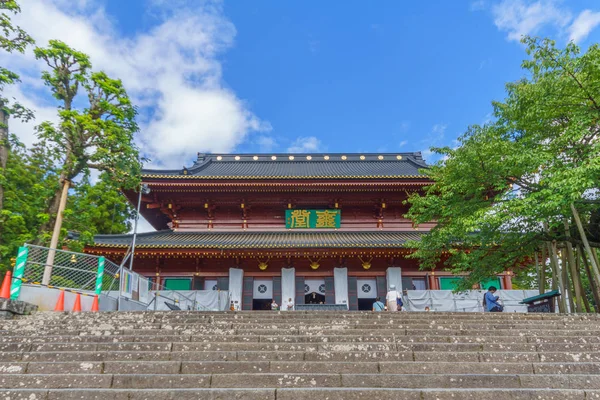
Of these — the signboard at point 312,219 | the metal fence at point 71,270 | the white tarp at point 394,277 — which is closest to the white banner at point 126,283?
the metal fence at point 71,270

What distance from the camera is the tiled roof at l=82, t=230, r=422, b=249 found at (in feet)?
46.6

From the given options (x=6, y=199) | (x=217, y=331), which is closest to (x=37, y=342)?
(x=217, y=331)

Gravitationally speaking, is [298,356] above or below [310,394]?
above

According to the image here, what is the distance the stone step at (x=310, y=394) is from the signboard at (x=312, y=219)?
538 inches

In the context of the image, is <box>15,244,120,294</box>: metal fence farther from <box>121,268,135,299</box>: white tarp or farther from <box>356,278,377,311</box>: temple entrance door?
<box>356,278,377,311</box>: temple entrance door

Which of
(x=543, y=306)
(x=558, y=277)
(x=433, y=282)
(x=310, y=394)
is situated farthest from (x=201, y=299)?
(x=558, y=277)

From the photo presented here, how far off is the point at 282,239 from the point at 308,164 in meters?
8.31

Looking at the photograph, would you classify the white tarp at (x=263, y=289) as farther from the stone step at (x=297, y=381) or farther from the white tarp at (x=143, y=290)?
the stone step at (x=297, y=381)

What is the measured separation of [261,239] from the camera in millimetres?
15773

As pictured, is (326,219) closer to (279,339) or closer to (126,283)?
(126,283)

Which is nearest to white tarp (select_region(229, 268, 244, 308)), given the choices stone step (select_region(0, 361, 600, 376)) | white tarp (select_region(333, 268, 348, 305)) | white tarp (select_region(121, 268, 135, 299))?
white tarp (select_region(333, 268, 348, 305))

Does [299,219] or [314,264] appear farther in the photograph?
[299,219]

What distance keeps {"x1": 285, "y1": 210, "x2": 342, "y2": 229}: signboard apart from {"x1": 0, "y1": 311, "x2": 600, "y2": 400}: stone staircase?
9671mm

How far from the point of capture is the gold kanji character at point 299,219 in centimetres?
1750
